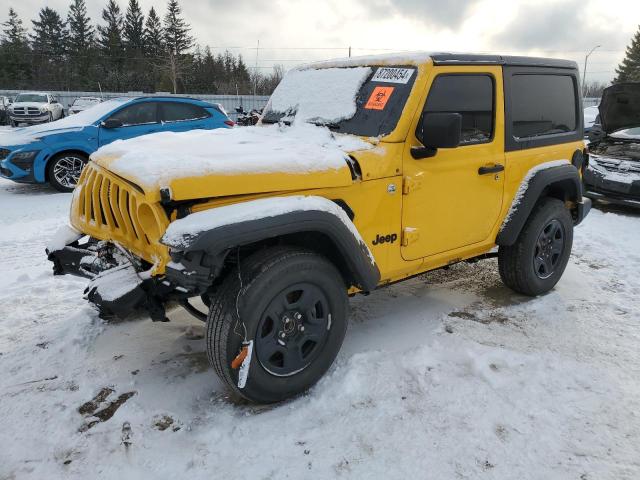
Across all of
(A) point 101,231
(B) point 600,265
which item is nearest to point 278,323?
(A) point 101,231

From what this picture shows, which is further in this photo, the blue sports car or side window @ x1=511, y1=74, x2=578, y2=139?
the blue sports car

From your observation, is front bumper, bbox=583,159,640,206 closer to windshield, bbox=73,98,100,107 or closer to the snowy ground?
the snowy ground

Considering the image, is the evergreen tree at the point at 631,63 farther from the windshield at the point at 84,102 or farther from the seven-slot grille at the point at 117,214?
the seven-slot grille at the point at 117,214

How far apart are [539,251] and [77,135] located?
740 cm

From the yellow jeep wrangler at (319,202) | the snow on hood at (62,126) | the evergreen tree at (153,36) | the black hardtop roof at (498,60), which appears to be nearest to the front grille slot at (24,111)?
the snow on hood at (62,126)

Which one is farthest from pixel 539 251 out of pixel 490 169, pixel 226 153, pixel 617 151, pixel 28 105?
pixel 28 105

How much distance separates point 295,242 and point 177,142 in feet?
3.60

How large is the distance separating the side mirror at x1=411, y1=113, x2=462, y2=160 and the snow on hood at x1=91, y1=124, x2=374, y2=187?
36 centimetres

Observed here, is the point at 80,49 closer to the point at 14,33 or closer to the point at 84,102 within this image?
the point at 14,33

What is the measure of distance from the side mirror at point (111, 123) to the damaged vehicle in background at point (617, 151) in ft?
26.2

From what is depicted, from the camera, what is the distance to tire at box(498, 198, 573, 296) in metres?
4.15

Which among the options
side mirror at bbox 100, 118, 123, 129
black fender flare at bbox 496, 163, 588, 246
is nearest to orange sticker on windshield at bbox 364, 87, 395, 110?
black fender flare at bbox 496, 163, 588, 246

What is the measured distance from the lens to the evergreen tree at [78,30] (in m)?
59.8

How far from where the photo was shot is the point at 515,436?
8.43 feet
